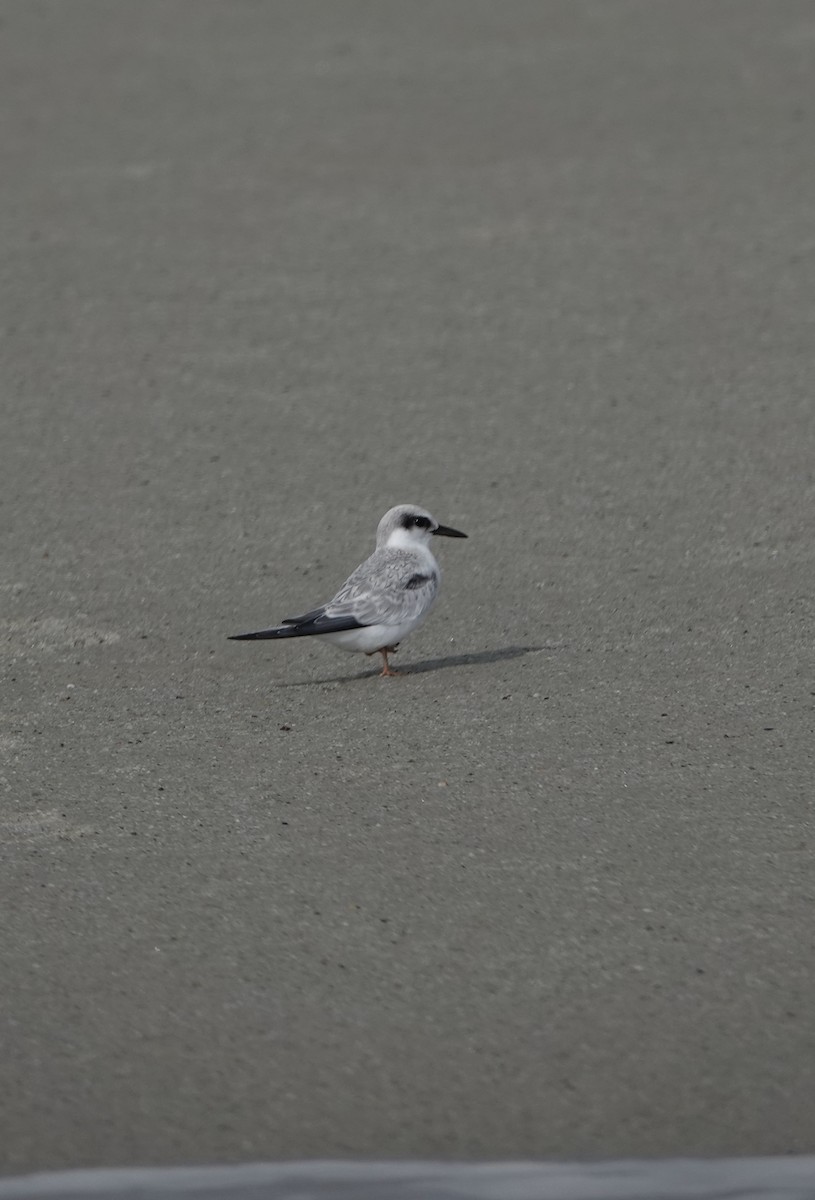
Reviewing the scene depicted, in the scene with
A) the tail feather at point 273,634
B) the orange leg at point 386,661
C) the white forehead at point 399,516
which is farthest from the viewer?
the white forehead at point 399,516

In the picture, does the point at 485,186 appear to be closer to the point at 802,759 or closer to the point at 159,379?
the point at 159,379

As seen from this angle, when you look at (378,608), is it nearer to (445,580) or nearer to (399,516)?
(399,516)

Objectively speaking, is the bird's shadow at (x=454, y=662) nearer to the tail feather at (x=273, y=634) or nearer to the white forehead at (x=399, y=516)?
the tail feather at (x=273, y=634)

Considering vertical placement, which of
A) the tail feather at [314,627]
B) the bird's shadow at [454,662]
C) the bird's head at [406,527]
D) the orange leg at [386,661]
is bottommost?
the bird's shadow at [454,662]

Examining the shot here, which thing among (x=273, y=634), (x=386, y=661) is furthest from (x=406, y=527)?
(x=273, y=634)

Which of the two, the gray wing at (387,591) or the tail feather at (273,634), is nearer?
the tail feather at (273,634)

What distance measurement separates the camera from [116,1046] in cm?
462

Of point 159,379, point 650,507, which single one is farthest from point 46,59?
point 650,507

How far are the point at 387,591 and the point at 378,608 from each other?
8cm

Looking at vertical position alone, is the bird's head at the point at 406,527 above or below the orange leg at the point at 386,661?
above

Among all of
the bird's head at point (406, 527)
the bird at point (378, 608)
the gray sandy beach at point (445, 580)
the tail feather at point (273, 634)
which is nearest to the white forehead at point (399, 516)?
the bird's head at point (406, 527)

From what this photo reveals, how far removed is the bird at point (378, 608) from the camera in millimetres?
6988

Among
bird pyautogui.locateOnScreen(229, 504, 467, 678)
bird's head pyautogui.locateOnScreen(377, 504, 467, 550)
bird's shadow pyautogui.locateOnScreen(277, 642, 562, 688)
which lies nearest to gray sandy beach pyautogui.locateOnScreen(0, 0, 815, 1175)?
bird's shadow pyautogui.locateOnScreen(277, 642, 562, 688)

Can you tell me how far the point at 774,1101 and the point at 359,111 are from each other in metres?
10.9
